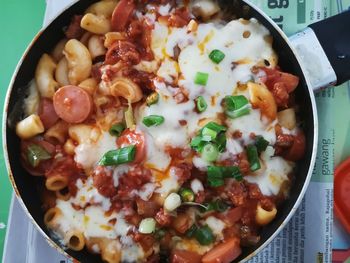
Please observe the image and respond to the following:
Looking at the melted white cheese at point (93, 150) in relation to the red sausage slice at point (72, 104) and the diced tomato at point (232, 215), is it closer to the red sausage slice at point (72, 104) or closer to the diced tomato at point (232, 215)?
the red sausage slice at point (72, 104)

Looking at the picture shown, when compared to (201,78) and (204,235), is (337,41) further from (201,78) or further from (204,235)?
(204,235)

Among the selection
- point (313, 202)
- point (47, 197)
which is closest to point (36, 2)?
point (47, 197)

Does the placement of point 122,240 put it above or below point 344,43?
below

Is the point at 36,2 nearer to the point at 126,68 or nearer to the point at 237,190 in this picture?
the point at 126,68

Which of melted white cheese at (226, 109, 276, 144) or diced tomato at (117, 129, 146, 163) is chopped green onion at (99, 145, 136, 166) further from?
melted white cheese at (226, 109, 276, 144)

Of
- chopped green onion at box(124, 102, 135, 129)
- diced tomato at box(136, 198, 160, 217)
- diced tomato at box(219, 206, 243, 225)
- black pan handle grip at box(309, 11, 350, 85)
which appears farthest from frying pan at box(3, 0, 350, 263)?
chopped green onion at box(124, 102, 135, 129)

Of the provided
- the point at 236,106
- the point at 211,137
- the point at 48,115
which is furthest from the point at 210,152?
the point at 48,115

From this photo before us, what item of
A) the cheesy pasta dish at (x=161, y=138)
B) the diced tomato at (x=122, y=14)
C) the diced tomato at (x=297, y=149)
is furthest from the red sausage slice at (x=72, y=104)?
the diced tomato at (x=297, y=149)
